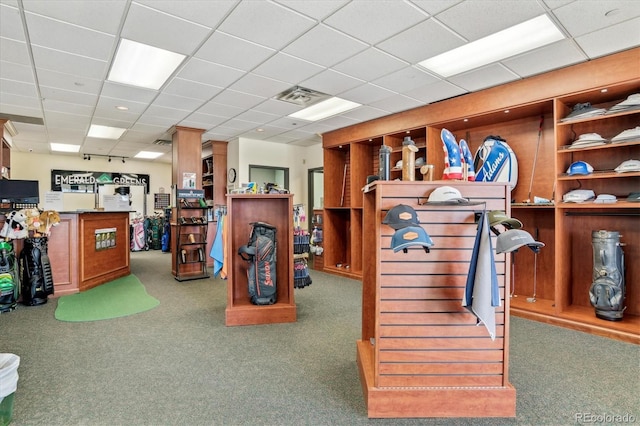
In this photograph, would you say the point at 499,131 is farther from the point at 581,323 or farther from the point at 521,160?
the point at 581,323

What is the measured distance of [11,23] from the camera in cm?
294

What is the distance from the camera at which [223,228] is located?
4.28 meters

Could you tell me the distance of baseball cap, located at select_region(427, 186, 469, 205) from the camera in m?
1.92

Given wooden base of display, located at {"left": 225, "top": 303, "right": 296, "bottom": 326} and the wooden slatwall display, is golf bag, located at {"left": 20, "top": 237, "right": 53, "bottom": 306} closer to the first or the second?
wooden base of display, located at {"left": 225, "top": 303, "right": 296, "bottom": 326}

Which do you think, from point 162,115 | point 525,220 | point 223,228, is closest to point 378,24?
point 223,228

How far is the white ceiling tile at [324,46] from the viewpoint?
3.19 m

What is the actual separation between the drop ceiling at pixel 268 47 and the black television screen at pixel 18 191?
1.23m

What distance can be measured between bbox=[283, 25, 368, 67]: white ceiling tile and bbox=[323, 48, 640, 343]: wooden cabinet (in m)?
1.94

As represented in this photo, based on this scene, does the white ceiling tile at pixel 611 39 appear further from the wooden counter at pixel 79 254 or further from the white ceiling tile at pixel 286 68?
the wooden counter at pixel 79 254

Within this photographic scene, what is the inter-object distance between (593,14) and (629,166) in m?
1.60

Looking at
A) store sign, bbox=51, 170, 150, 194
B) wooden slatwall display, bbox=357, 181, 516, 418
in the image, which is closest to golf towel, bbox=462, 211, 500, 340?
wooden slatwall display, bbox=357, 181, 516, 418

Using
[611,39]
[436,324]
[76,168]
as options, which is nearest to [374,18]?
[611,39]

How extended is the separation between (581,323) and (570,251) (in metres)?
0.94

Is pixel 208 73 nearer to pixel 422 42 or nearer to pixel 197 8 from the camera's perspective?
pixel 197 8
